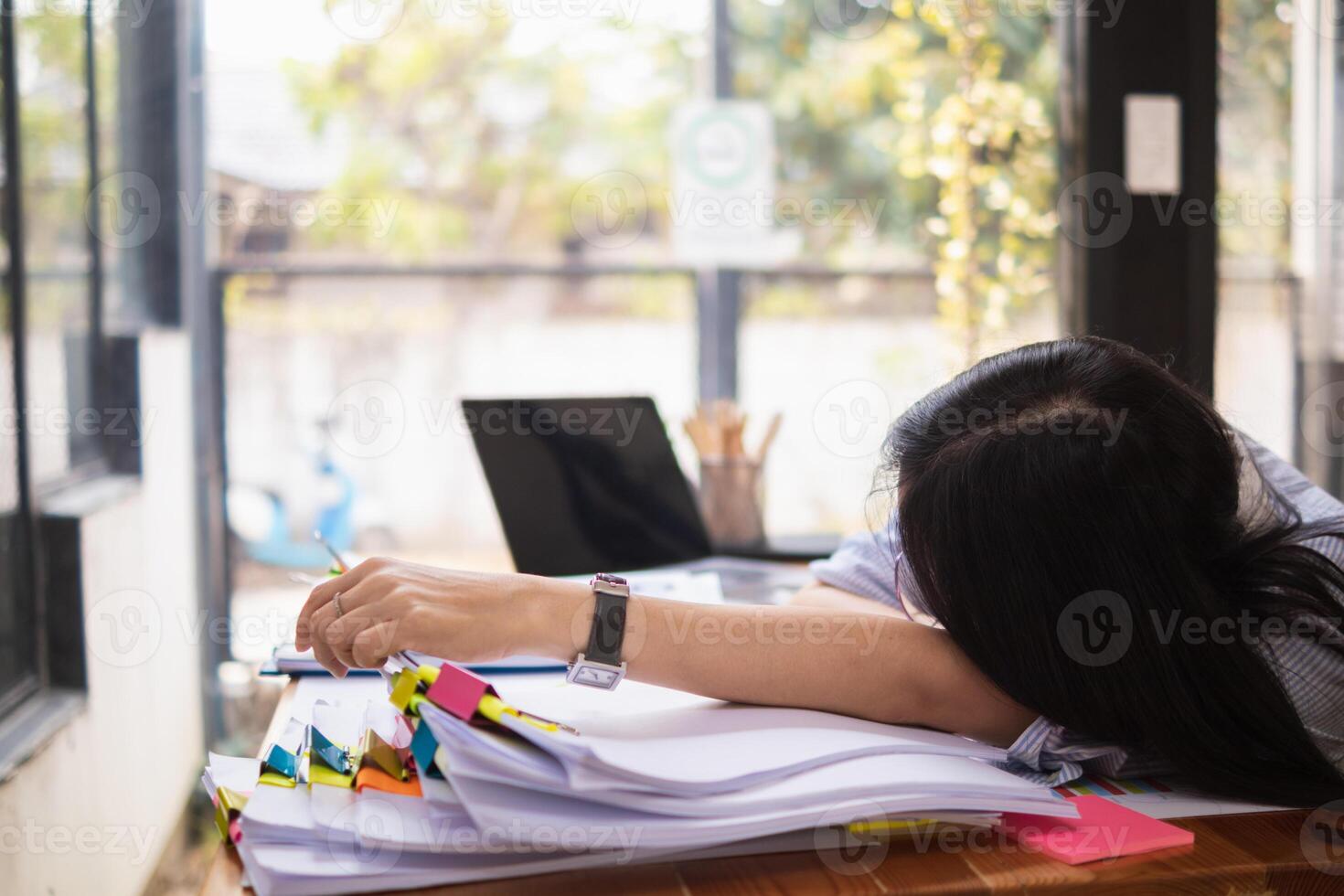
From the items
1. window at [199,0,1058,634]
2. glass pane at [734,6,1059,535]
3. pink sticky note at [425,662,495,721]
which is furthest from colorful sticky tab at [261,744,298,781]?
window at [199,0,1058,634]

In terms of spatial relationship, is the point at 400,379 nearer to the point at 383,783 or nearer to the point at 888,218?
the point at 888,218

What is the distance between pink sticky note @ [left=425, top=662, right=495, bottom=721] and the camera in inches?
23.1

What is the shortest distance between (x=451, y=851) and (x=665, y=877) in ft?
0.39

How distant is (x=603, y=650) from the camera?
2.44 feet

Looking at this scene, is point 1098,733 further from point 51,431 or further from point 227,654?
point 227,654

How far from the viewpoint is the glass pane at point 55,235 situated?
5.41 ft

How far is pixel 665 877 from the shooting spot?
581 mm

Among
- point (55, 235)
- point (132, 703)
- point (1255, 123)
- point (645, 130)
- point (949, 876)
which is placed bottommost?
point (132, 703)

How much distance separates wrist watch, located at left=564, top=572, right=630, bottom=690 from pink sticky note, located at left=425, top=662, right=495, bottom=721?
0.15 m

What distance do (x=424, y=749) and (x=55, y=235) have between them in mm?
1637

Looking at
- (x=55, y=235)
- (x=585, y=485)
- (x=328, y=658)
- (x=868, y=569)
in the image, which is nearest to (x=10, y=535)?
(x=55, y=235)

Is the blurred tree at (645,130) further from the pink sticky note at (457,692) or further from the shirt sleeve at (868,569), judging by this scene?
A: the pink sticky note at (457,692)

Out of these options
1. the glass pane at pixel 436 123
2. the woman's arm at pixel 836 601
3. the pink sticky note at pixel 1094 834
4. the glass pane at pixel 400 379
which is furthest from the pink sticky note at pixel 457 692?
the glass pane at pixel 436 123

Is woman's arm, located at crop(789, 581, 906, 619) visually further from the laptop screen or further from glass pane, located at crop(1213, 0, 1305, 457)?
glass pane, located at crop(1213, 0, 1305, 457)
